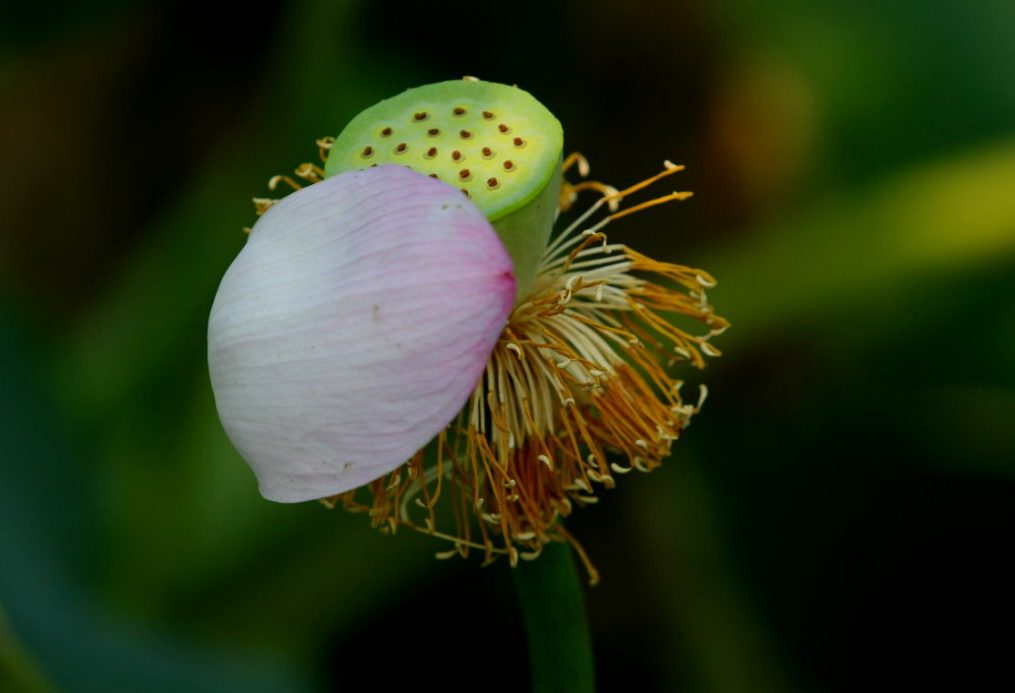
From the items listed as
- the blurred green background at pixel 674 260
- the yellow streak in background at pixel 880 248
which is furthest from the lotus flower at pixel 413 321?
the yellow streak in background at pixel 880 248

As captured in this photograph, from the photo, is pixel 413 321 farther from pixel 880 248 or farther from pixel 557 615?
pixel 880 248

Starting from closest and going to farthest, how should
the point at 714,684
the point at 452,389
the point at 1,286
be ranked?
the point at 452,389, the point at 1,286, the point at 714,684

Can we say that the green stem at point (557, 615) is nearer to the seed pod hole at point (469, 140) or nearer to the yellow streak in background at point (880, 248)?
the seed pod hole at point (469, 140)

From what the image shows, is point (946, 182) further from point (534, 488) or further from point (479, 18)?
point (534, 488)

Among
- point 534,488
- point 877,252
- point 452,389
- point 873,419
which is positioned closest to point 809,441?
point 873,419

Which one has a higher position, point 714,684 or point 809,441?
point 809,441

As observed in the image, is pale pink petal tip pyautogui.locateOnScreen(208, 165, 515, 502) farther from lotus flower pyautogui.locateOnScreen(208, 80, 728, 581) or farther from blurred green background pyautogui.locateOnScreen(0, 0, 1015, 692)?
blurred green background pyautogui.locateOnScreen(0, 0, 1015, 692)

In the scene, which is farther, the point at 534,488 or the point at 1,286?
the point at 1,286
